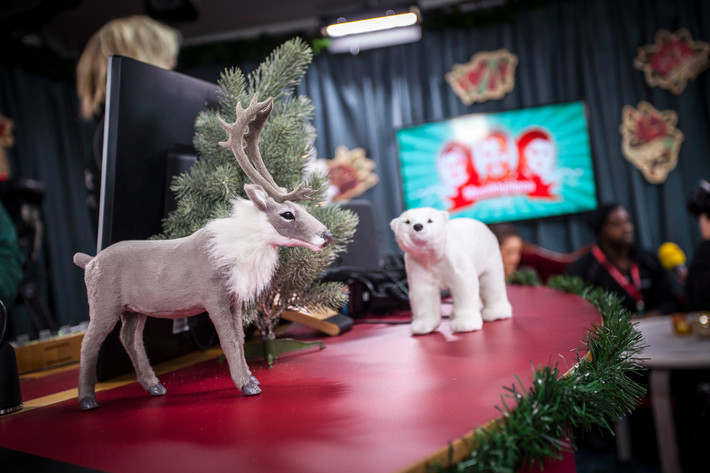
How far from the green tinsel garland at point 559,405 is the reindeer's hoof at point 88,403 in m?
0.45

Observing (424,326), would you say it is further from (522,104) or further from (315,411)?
(522,104)

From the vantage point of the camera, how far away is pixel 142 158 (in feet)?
2.70

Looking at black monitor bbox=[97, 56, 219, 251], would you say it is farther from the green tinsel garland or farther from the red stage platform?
the green tinsel garland

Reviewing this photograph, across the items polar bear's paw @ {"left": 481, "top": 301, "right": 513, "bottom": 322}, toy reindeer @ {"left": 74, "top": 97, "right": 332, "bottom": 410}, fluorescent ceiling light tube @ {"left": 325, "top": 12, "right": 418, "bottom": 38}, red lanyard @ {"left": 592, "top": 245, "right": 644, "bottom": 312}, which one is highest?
fluorescent ceiling light tube @ {"left": 325, "top": 12, "right": 418, "bottom": 38}

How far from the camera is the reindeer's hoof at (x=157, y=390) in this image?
0.69 metres

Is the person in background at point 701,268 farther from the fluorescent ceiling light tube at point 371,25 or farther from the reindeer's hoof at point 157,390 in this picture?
the reindeer's hoof at point 157,390

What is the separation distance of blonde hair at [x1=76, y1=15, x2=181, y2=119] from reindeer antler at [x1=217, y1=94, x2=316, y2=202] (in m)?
0.72

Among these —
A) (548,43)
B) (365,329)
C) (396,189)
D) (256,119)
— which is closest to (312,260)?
(256,119)

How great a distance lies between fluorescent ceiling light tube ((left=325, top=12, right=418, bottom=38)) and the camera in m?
3.38

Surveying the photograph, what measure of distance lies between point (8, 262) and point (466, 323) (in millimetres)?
1030

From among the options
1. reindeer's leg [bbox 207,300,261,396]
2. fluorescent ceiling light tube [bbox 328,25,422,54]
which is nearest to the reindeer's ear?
reindeer's leg [bbox 207,300,261,396]

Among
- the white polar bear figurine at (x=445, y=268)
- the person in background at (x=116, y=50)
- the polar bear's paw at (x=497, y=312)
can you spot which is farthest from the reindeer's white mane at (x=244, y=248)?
the person in background at (x=116, y=50)

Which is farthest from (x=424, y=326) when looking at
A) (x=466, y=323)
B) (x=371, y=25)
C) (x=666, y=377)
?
(x=371, y=25)

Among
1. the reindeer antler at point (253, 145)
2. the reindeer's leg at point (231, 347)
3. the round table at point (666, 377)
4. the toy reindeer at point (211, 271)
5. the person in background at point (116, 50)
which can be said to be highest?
the person in background at point (116, 50)
